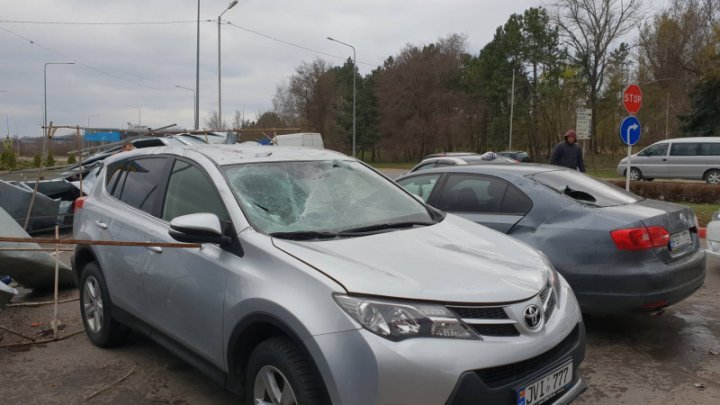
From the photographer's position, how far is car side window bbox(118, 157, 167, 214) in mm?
3936

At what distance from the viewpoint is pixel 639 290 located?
13.1 ft

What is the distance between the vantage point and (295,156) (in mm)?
3795

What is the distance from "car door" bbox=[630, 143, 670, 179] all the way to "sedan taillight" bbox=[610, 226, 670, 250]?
1916cm

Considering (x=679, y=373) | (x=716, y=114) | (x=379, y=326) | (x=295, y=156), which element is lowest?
(x=679, y=373)

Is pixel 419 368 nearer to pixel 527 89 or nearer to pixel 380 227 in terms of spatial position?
pixel 380 227

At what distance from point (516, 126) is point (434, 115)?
8.54 metres

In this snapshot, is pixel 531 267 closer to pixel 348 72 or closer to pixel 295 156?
pixel 295 156

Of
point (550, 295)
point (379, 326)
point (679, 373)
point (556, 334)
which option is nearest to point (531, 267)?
point (550, 295)

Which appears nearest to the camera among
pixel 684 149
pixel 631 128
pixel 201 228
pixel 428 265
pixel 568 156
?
pixel 428 265

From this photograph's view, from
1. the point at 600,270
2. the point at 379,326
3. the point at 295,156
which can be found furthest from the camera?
the point at 600,270

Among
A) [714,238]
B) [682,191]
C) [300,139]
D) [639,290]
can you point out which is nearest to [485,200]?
[639,290]

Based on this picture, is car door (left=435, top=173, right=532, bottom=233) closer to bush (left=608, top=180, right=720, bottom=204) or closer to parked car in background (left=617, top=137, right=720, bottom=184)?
bush (left=608, top=180, right=720, bottom=204)

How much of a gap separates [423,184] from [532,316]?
3.31 meters

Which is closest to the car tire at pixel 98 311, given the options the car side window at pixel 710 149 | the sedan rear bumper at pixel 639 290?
the sedan rear bumper at pixel 639 290
